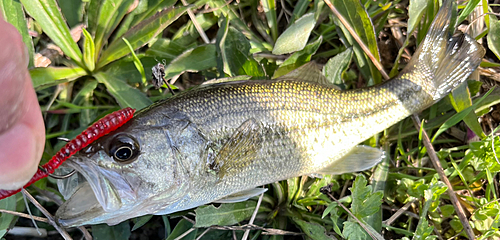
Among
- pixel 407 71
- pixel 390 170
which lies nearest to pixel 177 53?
pixel 407 71

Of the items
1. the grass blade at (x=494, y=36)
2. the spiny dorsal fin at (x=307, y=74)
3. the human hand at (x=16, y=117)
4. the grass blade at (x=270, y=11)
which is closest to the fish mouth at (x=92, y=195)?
the human hand at (x=16, y=117)

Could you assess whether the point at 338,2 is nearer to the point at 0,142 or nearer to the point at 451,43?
the point at 451,43

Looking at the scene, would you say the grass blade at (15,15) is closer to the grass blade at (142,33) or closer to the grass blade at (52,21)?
the grass blade at (52,21)

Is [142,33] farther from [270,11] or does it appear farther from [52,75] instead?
[270,11]

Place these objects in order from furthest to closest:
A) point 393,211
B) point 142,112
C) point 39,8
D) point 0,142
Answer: point 393,211
point 39,8
point 142,112
point 0,142

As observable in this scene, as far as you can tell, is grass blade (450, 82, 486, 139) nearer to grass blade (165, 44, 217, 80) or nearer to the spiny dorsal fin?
the spiny dorsal fin

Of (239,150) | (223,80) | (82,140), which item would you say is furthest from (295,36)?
(82,140)

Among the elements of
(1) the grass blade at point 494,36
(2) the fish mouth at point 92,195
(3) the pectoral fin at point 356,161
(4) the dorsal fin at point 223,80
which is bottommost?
(3) the pectoral fin at point 356,161
